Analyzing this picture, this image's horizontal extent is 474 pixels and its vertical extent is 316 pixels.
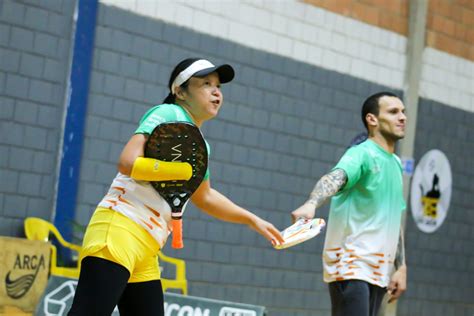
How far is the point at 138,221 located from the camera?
12.9 feet

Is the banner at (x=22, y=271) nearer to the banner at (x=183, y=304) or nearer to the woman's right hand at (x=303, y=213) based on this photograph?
the banner at (x=183, y=304)

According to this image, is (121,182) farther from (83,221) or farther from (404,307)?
(404,307)

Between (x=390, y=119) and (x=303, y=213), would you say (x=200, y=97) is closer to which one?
(x=303, y=213)

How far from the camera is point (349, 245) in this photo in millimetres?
5488

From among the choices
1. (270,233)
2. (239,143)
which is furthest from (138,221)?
(239,143)

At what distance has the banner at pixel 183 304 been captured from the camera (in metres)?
6.45

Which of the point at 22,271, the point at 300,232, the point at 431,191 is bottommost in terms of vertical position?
the point at 22,271

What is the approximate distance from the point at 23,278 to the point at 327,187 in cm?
295

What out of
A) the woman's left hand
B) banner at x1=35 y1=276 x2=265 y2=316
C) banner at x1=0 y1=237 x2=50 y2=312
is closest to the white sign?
banner at x1=35 y1=276 x2=265 y2=316

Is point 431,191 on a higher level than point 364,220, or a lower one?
higher

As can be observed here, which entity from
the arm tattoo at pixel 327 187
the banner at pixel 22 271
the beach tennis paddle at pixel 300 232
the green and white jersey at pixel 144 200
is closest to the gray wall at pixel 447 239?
the banner at pixel 22 271

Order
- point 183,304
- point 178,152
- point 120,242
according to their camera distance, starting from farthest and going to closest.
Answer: point 183,304 < point 178,152 < point 120,242

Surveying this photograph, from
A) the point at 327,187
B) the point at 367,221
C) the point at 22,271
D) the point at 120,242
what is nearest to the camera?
the point at 120,242

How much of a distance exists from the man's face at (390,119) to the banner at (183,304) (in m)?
1.98
